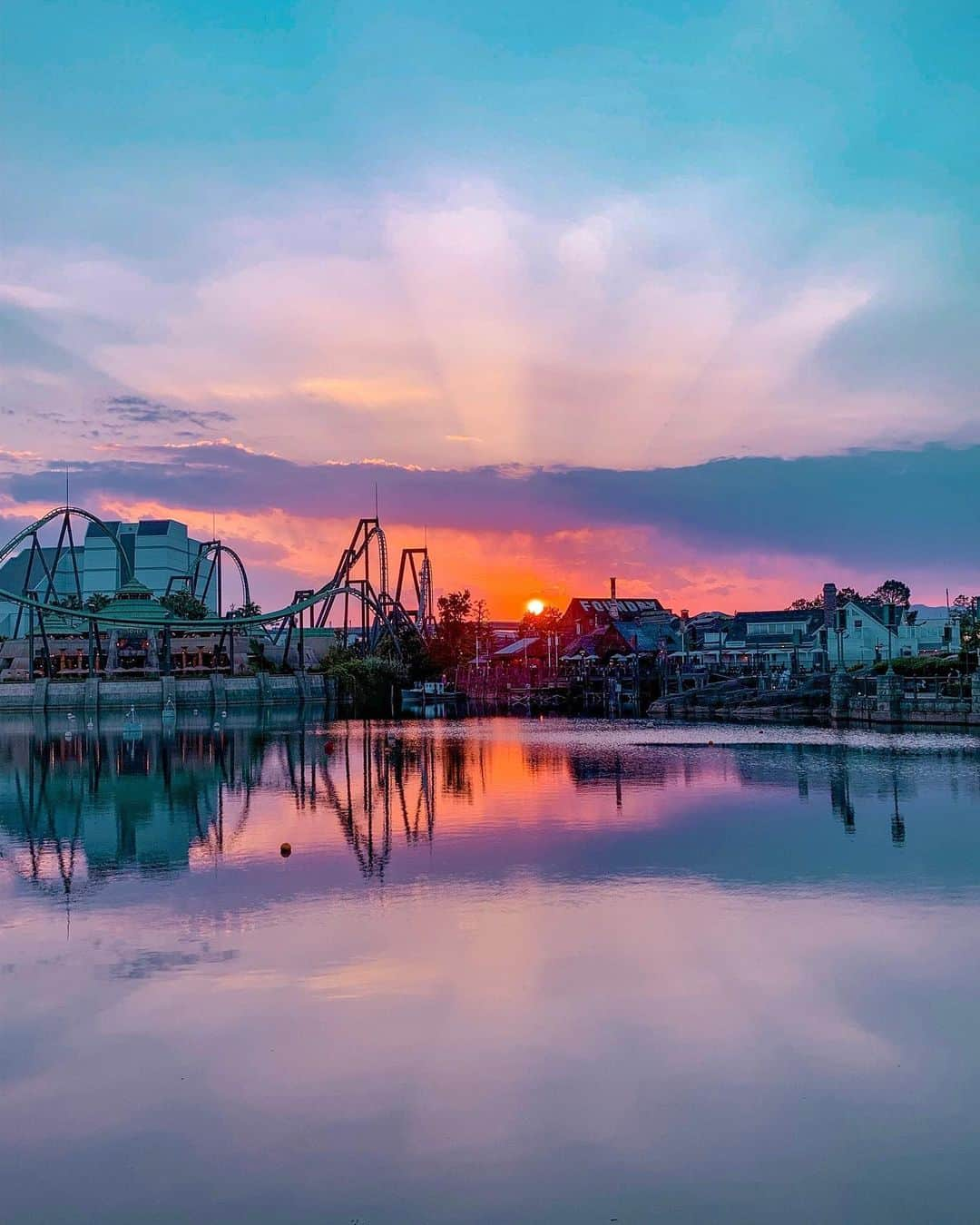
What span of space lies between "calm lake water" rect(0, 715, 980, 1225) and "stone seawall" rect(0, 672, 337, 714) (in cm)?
8208

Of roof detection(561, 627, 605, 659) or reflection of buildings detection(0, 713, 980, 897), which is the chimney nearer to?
A: roof detection(561, 627, 605, 659)

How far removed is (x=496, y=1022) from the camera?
476 inches

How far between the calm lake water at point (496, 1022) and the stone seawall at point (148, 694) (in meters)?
82.1

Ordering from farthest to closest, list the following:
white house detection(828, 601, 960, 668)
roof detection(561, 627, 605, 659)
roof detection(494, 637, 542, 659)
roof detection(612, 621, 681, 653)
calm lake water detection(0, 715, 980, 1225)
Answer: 1. roof detection(494, 637, 542, 659)
2. roof detection(561, 627, 605, 659)
3. roof detection(612, 621, 681, 653)
4. white house detection(828, 601, 960, 668)
5. calm lake water detection(0, 715, 980, 1225)

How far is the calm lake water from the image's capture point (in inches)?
339

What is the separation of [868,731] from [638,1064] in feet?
162

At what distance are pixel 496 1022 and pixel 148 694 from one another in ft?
331

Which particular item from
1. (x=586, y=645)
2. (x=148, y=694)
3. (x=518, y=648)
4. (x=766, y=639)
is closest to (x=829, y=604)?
(x=766, y=639)

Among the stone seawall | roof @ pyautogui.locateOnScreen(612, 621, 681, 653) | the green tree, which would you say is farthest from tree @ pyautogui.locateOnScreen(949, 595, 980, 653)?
the stone seawall

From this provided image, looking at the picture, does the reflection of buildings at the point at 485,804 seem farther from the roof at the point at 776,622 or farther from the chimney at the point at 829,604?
the roof at the point at 776,622

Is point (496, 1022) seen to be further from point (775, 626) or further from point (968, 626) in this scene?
point (775, 626)

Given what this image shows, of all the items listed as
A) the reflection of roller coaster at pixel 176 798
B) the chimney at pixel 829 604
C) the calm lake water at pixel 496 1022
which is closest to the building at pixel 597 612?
the chimney at pixel 829 604

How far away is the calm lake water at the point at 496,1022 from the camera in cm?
861

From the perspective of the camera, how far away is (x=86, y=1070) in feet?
35.9
